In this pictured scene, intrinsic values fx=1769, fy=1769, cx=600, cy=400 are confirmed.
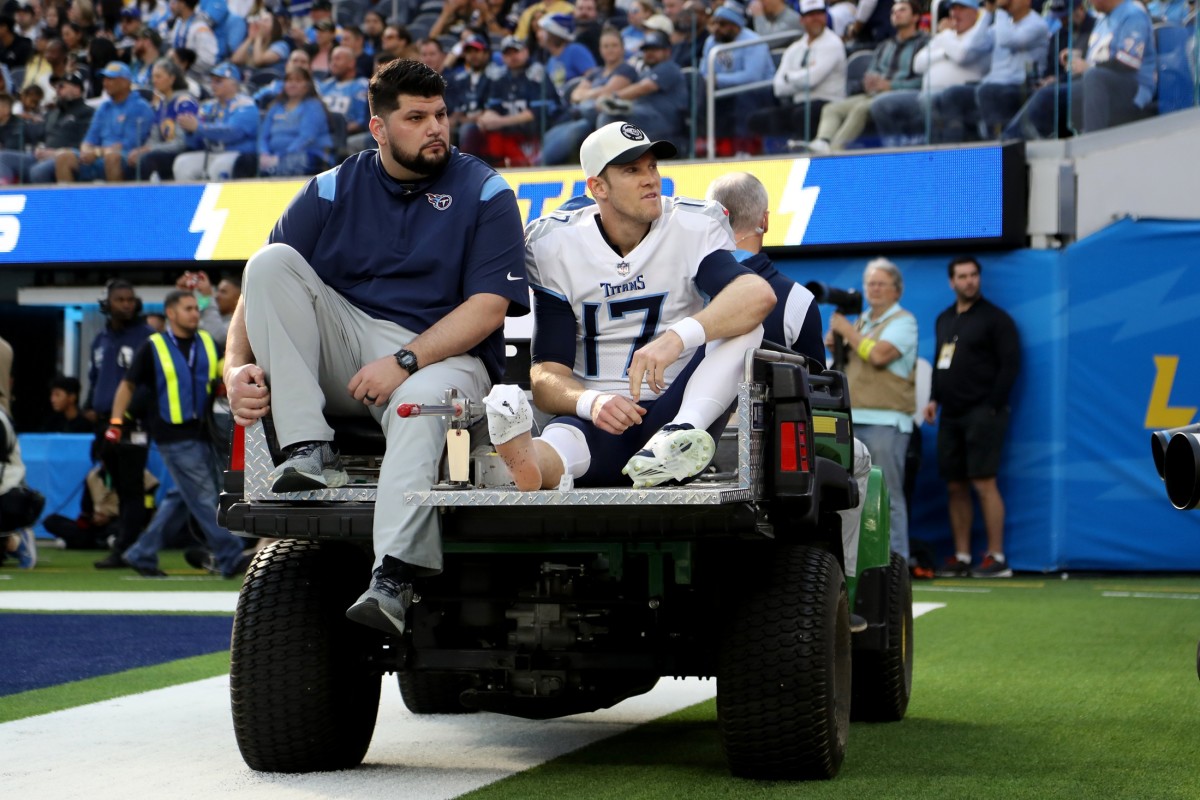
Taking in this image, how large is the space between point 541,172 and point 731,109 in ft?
5.41

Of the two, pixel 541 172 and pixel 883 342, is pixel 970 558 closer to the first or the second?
pixel 883 342

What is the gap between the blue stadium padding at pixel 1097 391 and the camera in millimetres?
12562

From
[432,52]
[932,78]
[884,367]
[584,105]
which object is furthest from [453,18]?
[884,367]

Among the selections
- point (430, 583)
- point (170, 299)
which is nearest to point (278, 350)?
point (430, 583)

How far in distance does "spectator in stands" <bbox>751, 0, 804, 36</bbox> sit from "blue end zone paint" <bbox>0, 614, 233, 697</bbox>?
6.87 m

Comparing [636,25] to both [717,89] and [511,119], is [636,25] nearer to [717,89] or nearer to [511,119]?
[511,119]

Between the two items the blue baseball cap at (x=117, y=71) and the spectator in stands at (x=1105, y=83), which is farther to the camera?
the blue baseball cap at (x=117, y=71)

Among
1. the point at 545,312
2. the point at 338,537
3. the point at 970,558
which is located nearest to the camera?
the point at 338,537

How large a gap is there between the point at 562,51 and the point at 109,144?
449cm

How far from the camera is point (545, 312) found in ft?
17.8

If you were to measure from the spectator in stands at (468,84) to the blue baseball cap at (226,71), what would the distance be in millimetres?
2610

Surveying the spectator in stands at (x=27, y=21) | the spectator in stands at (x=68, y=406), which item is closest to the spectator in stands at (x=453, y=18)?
the spectator in stands at (x=68, y=406)

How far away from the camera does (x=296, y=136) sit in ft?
51.2

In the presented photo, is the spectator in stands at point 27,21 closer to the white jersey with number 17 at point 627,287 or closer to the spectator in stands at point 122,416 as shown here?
the spectator in stands at point 122,416
